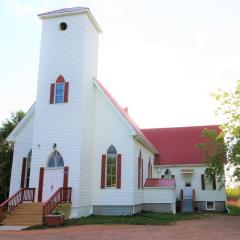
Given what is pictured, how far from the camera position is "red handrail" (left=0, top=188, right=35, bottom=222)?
17.9 m

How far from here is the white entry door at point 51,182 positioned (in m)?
19.9

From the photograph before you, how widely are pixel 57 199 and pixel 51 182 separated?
1818 mm

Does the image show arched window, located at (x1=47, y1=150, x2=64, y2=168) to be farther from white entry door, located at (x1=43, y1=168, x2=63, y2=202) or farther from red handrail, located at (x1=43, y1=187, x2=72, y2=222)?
red handrail, located at (x1=43, y1=187, x2=72, y2=222)

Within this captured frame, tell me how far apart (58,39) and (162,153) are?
49.8 ft

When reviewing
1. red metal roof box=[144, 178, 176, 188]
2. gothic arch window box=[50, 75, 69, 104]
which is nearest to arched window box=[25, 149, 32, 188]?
gothic arch window box=[50, 75, 69, 104]

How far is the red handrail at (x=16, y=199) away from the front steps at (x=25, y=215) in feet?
0.85

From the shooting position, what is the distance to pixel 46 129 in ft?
69.2

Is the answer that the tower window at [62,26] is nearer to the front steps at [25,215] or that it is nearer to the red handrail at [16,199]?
the red handrail at [16,199]

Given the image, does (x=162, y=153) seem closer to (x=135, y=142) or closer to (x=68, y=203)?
(x=135, y=142)

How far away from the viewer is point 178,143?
108ft

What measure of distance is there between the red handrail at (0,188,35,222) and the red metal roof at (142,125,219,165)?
1417cm

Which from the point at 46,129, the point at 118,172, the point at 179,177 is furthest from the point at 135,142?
the point at 179,177

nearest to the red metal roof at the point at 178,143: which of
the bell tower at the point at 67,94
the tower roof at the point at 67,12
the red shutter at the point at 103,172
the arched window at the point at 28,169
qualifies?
→ the red shutter at the point at 103,172

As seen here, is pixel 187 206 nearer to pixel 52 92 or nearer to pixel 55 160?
pixel 55 160
